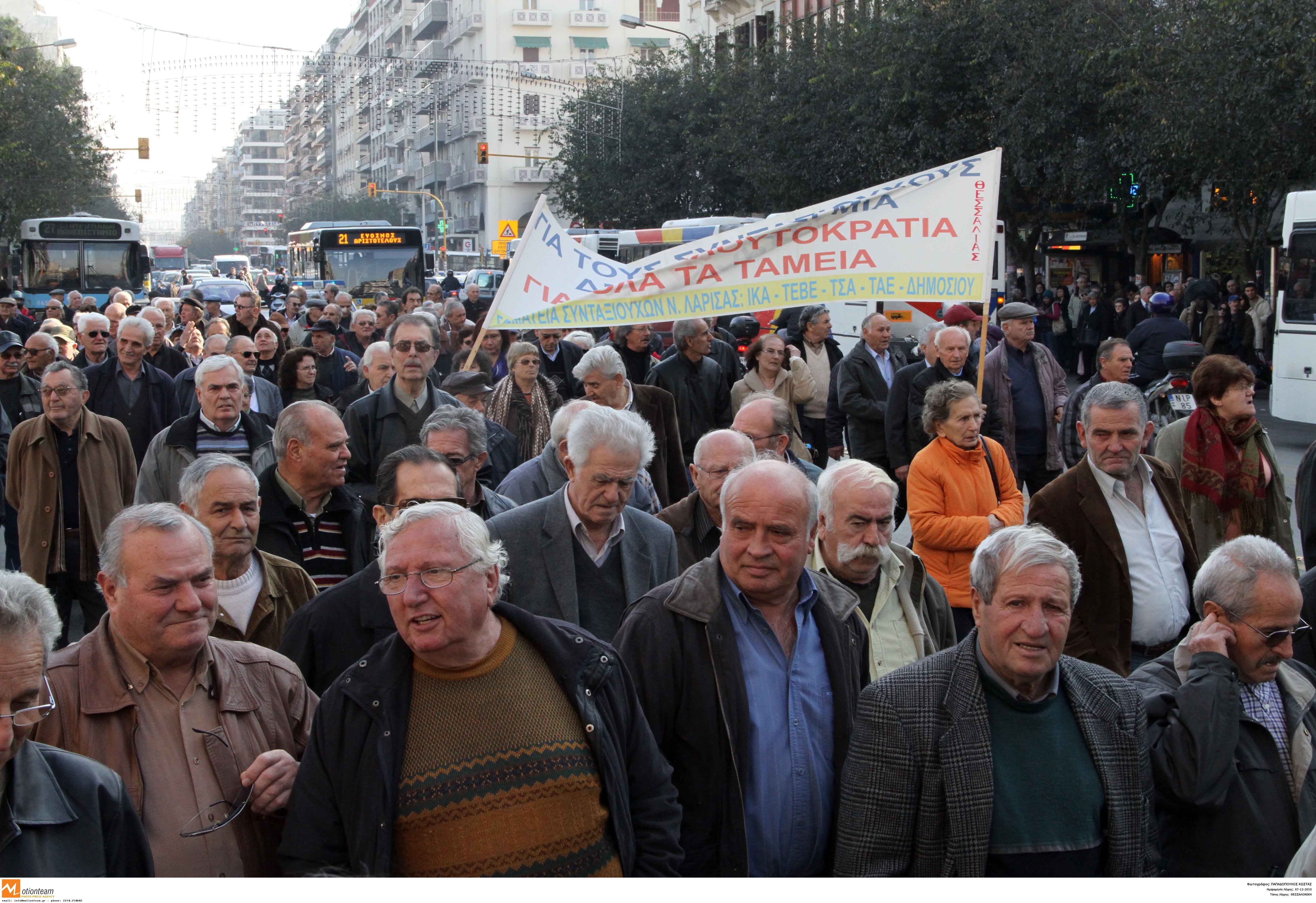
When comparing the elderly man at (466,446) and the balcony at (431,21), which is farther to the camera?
the balcony at (431,21)

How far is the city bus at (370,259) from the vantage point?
103 feet

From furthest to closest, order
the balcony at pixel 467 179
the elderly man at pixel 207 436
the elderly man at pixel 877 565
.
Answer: the balcony at pixel 467 179
the elderly man at pixel 207 436
the elderly man at pixel 877 565

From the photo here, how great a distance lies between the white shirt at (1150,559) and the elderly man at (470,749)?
7.97ft

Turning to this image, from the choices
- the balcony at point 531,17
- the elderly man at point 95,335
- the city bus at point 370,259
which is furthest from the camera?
the balcony at point 531,17

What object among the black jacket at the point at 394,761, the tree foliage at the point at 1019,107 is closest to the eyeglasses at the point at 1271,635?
the black jacket at the point at 394,761

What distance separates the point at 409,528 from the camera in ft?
10.3

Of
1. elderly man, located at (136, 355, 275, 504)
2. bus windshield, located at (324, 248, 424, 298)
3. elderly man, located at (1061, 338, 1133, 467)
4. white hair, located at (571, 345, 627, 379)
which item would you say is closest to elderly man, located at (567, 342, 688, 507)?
white hair, located at (571, 345, 627, 379)

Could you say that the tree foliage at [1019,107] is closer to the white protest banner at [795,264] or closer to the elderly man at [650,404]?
the white protest banner at [795,264]

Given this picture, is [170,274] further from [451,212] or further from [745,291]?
[745,291]

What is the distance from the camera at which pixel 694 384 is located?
9.66 metres

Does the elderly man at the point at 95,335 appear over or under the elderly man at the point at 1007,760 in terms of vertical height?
over

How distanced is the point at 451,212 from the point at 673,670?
86632 millimetres

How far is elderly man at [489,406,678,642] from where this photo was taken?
4488mm

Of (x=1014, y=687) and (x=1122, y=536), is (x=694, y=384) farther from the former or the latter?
(x=1014, y=687)
